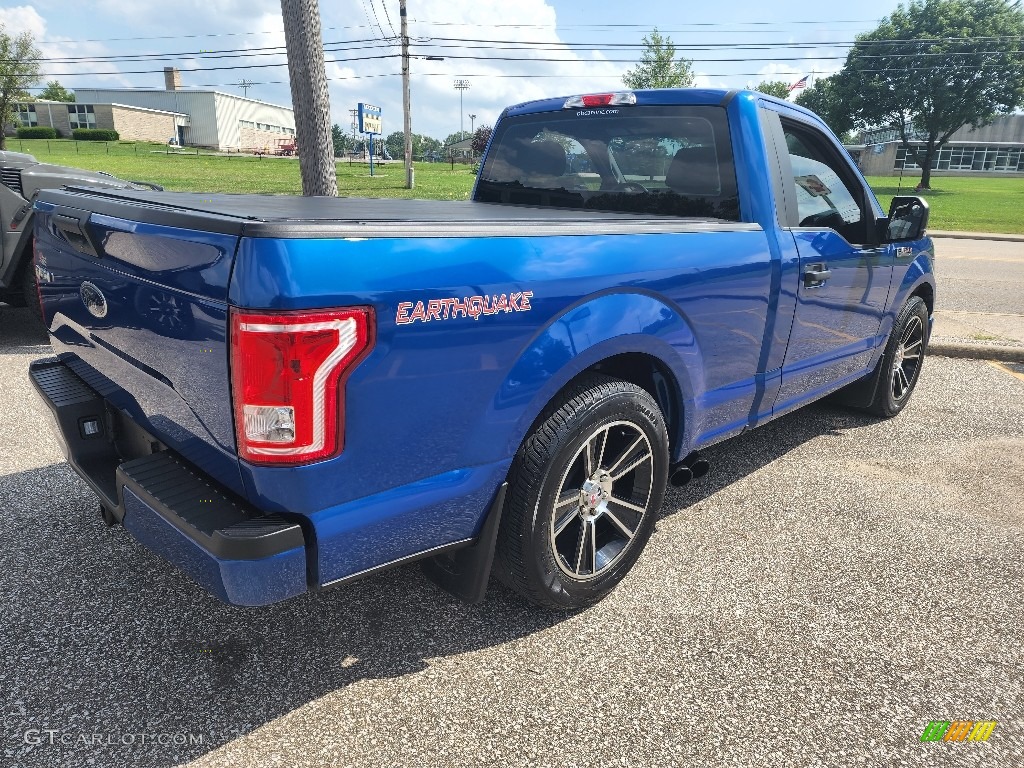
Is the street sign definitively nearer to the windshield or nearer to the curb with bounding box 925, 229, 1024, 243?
the curb with bounding box 925, 229, 1024, 243

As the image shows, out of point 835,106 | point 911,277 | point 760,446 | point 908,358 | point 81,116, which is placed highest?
point 81,116

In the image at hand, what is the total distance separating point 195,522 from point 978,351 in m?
7.30

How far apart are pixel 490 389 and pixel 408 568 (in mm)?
1209

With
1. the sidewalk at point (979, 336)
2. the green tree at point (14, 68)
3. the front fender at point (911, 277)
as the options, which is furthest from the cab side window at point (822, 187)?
the green tree at point (14, 68)

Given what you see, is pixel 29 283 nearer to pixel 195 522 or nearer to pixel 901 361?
pixel 195 522

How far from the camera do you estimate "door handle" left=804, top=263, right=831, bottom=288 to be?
334cm

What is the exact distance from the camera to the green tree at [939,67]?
158ft

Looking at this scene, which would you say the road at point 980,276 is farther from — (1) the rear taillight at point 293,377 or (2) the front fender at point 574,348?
(1) the rear taillight at point 293,377

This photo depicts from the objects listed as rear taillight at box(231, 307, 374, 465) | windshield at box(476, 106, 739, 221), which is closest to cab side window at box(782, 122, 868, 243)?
windshield at box(476, 106, 739, 221)

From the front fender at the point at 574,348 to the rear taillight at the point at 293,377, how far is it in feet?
1.59

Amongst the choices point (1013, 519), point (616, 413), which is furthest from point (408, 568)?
point (1013, 519)

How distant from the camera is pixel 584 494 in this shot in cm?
256

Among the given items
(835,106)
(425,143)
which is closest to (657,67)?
(835,106)

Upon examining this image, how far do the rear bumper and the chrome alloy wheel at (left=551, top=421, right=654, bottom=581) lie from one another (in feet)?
3.14
